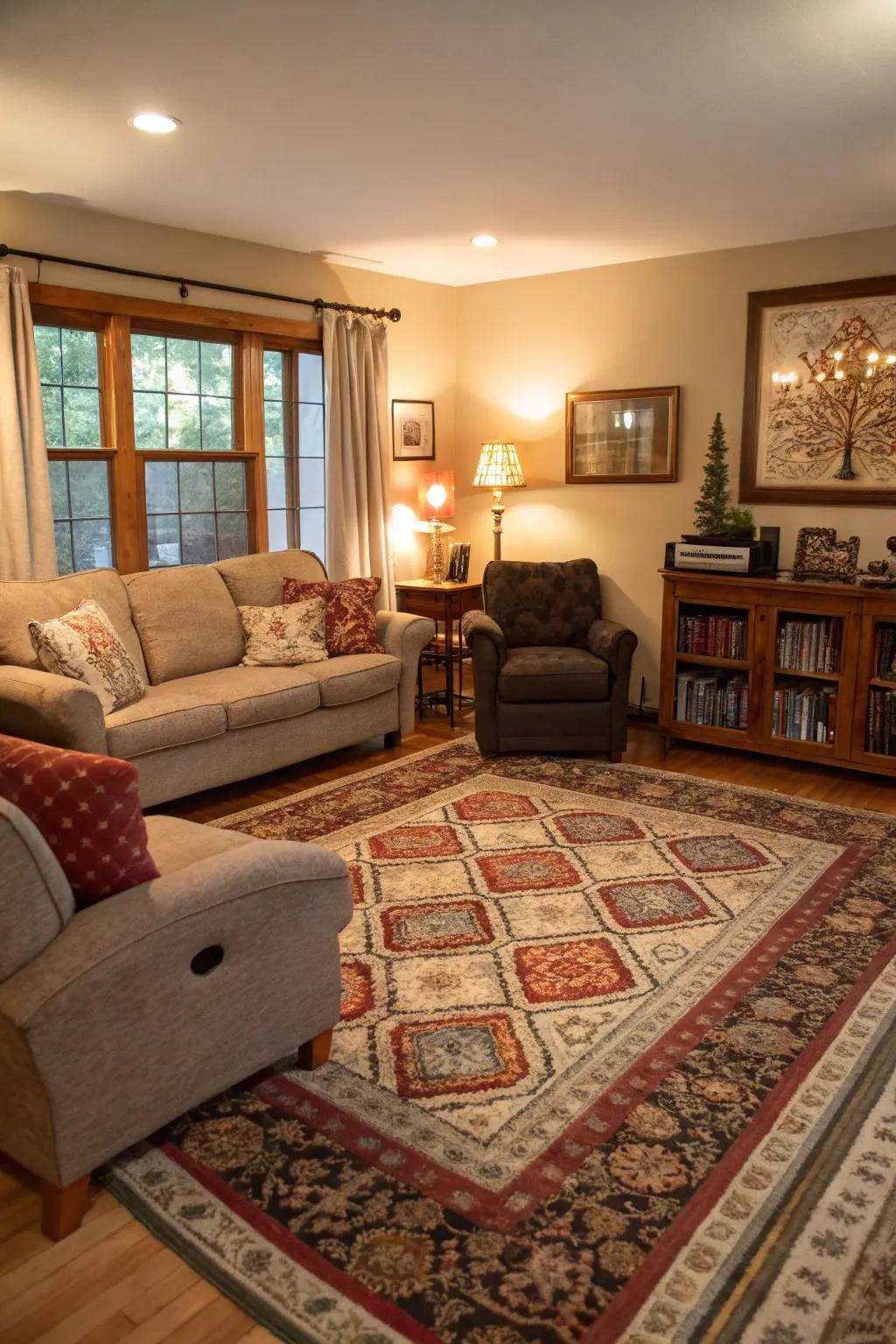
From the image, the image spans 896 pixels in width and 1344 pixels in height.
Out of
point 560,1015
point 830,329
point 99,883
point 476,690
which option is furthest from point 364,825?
point 830,329

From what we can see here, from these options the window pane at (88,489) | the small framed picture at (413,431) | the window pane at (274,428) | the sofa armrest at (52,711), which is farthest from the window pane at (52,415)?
the small framed picture at (413,431)

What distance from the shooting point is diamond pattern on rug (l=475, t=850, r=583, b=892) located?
3604mm

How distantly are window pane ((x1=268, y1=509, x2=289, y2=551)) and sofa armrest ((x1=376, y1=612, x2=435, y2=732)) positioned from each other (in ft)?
2.76

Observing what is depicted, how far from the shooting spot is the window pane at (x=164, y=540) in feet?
16.9

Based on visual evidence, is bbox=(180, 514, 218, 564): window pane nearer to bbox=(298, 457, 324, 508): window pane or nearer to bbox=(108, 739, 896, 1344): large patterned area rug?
bbox=(298, 457, 324, 508): window pane

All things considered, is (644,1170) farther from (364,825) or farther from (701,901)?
(364,825)

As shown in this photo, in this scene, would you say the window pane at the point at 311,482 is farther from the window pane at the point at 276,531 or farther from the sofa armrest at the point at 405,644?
the sofa armrest at the point at 405,644

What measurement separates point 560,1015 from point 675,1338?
107cm

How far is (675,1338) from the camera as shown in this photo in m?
1.72

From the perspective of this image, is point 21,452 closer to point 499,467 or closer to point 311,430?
point 311,430

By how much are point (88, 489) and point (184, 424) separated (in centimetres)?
63

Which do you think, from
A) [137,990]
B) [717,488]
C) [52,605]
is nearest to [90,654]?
[52,605]

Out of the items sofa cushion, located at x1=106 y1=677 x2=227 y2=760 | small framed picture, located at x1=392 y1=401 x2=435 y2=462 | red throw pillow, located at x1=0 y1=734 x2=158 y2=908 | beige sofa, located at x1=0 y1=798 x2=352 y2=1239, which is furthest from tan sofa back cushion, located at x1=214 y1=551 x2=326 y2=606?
red throw pillow, located at x1=0 y1=734 x2=158 y2=908

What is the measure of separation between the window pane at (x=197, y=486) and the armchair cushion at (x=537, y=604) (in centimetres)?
151
